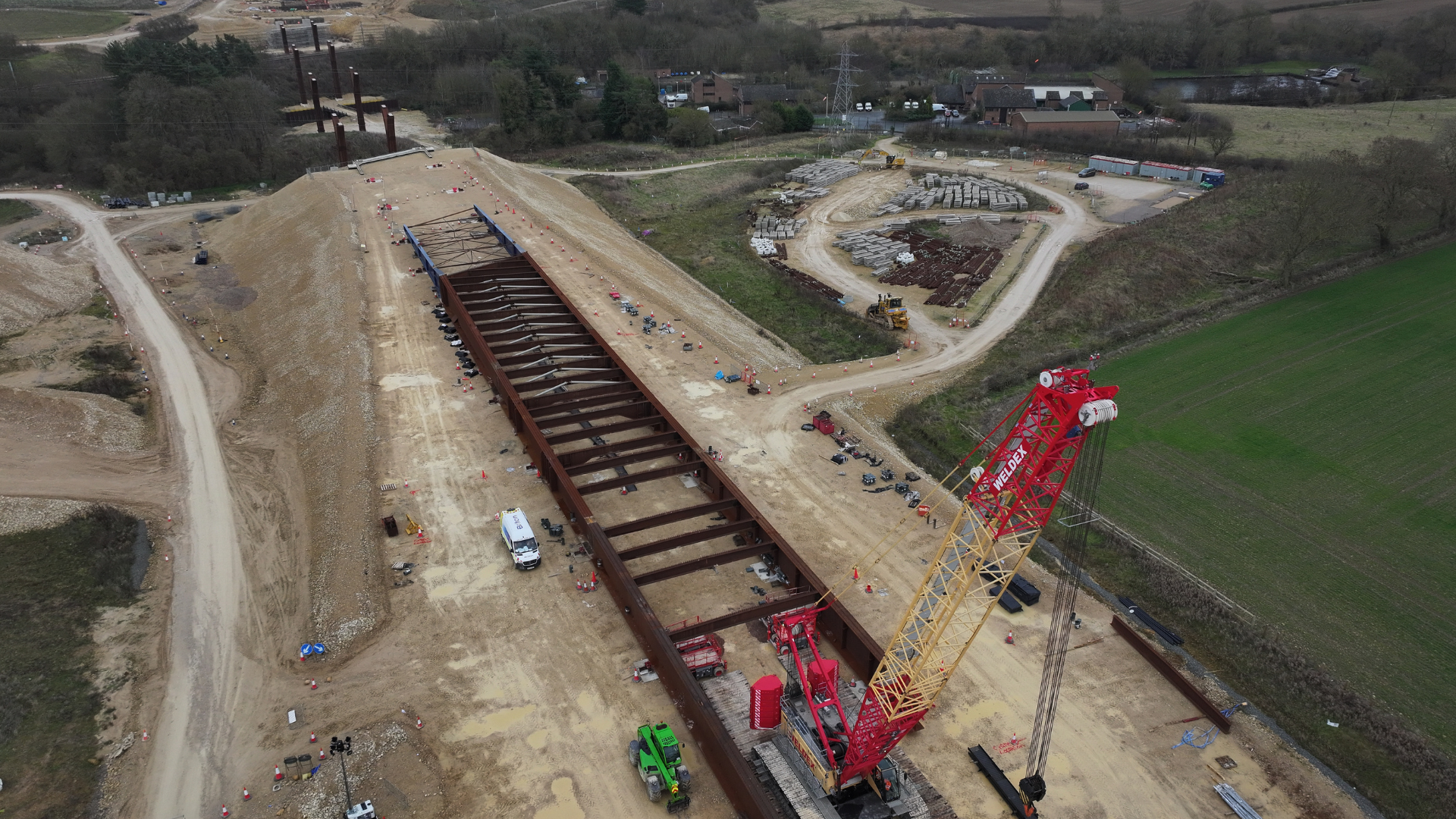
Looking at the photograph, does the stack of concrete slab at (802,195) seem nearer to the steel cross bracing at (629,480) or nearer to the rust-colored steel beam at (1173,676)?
the steel cross bracing at (629,480)

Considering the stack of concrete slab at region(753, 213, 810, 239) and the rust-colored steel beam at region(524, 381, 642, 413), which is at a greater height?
the stack of concrete slab at region(753, 213, 810, 239)

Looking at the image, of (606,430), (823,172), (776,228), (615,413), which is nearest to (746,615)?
(606,430)

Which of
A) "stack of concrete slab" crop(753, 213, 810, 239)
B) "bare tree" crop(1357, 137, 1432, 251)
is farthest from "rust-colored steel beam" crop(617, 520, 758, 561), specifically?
"bare tree" crop(1357, 137, 1432, 251)

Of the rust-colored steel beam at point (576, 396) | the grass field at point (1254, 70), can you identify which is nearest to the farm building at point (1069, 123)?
the grass field at point (1254, 70)

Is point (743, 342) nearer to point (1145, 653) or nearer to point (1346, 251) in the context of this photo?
point (1145, 653)

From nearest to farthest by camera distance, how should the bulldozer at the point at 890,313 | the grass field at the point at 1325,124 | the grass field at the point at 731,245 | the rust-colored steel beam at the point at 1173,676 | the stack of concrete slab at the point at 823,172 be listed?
the rust-colored steel beam at the point at 1173,676
the bulldozer at the point at 890,313
the grass field at the point at 731,245
the stack of concrete slab at the point at 823,172
the grass field at the point at 1325,124

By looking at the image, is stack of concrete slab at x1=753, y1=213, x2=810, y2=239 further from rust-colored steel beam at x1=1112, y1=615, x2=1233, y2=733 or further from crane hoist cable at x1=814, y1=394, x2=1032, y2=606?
rust-colored steel beam at x1=1112, y1=615, x2=1233, y2=733
